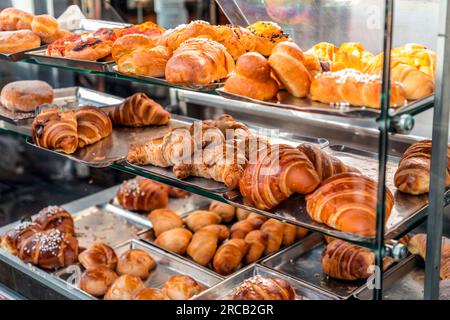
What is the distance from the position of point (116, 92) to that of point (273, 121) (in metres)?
2.93

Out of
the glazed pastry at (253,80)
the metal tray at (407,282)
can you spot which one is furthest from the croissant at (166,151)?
the metal tray at (407,282)

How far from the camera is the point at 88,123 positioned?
2.07 metres

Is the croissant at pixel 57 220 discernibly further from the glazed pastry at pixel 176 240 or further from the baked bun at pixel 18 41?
the baked bun at pixel 18 41

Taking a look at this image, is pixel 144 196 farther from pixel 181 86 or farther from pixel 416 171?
pixel 416 171

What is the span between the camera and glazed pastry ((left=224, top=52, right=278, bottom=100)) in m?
1.45

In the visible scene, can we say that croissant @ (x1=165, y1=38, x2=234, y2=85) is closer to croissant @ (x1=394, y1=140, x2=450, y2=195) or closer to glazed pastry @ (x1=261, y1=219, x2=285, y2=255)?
croissant @ (x1=394, y1=140, x2=450, y2=195)

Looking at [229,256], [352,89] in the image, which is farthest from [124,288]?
[352,89]

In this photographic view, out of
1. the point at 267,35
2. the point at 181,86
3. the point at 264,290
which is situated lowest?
the point at 264,290

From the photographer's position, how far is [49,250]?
2.17m

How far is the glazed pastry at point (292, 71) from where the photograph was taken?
1432mm

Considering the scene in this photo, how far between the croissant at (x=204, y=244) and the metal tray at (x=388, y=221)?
0.63 metres

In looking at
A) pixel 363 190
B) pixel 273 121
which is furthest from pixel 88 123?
pixel 363 190

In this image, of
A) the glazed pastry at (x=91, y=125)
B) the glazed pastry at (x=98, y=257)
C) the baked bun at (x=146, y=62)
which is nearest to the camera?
the baked bun at (x=146, y=62)

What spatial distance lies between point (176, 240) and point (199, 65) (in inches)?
33.9
